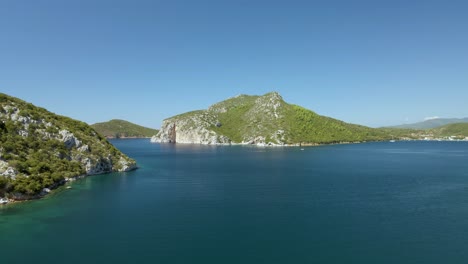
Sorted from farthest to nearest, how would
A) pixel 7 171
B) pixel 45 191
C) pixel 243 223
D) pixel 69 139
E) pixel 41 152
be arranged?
pixel 69 139 < pixel 41 152 < pixel 45 191 < pixel 7 171 < pixel 243 223

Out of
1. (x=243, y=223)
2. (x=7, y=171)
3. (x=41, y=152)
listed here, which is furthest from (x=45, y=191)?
(x=243, y=223)

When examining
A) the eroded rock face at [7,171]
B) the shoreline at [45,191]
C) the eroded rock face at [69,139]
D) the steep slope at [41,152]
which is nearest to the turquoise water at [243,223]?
the shoreline at [45,191]

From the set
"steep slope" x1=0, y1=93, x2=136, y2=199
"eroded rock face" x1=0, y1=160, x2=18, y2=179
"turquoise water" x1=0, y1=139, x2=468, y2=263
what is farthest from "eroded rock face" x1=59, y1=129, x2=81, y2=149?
"eroded rock face" x1=0, y1=160, x2=18, y2=179

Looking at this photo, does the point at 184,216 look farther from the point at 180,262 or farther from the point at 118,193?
the point at 118,193

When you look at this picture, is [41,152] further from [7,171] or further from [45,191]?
[7,171]

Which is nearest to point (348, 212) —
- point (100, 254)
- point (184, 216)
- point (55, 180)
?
point (184, 216)

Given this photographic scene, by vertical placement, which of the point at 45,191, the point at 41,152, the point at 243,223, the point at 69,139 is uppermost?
the point at 69,139

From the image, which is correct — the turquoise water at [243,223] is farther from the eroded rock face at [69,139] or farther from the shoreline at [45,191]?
the eroded rock face at [69,139]
